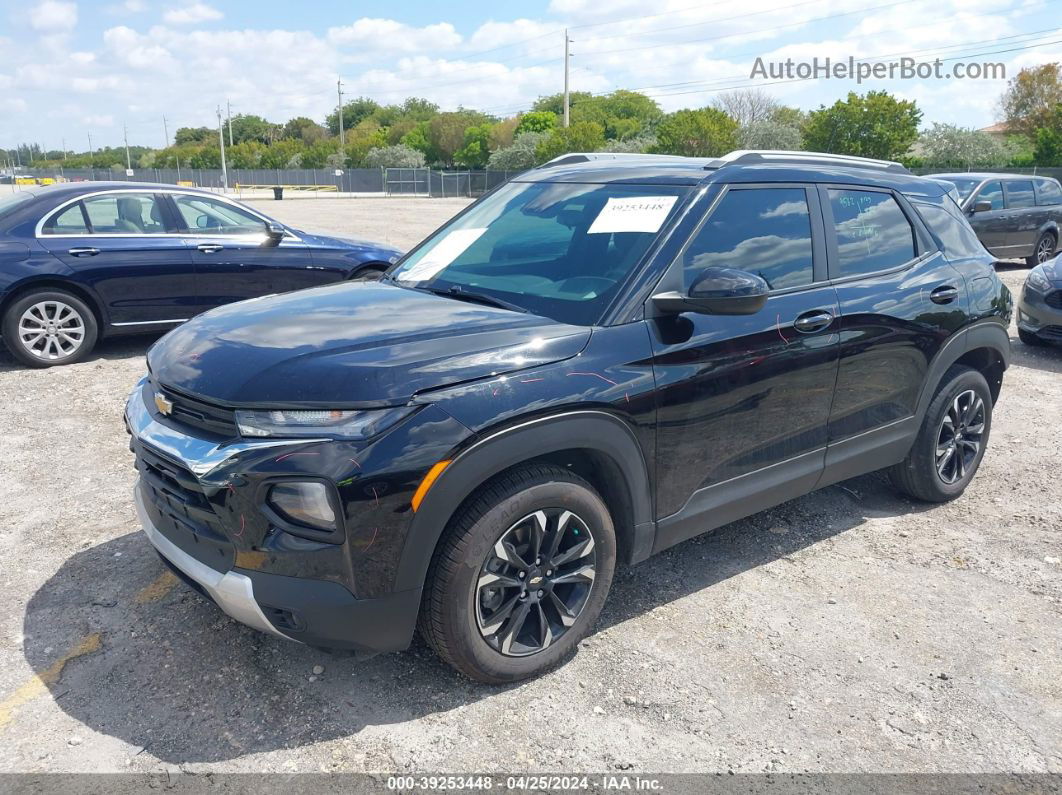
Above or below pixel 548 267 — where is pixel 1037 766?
below

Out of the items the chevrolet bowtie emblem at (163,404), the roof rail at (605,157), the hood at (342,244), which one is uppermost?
the roof rail at (605,157)

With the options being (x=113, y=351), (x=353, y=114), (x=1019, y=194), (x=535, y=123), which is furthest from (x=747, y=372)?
(x=353, y=114)

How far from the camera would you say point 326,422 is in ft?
8.65

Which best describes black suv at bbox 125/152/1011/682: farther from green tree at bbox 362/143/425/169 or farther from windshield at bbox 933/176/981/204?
green tree at bbox 362/143/425/169

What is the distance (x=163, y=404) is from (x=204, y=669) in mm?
1006

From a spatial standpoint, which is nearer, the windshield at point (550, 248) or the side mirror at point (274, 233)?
the windshield at point (550, 248)

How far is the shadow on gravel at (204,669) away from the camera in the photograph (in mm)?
2859

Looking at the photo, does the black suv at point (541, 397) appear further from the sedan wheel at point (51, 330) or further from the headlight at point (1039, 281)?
the headlight at point (1039, 281)

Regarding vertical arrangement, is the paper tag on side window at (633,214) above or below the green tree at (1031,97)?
below

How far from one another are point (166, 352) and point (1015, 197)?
16.0 metres

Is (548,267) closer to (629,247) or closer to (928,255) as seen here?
(629,247)

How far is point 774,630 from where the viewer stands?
3.57 meters

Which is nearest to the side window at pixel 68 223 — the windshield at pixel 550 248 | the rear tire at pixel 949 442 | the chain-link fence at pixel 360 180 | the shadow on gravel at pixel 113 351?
the shadow on gravel at pixel 113 351

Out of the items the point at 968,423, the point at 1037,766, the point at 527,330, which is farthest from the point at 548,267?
the point at 968,423
